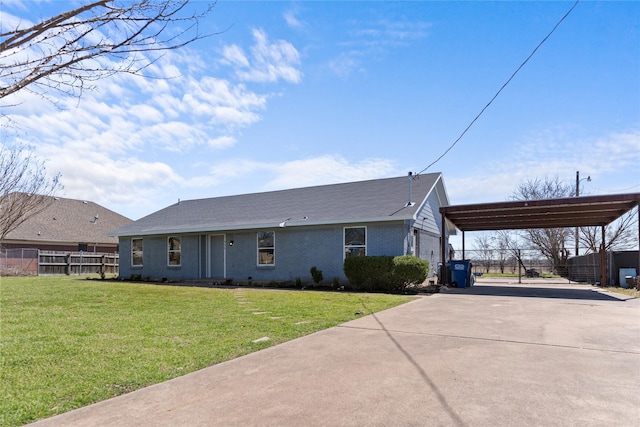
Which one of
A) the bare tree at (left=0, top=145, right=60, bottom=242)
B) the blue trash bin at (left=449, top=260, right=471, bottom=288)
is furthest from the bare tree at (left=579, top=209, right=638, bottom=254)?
the bare tree at (left=0, top=145, right=60, bottom=242)

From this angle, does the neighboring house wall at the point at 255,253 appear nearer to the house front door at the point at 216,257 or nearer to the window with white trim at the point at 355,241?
the house front door at the point at 216,257

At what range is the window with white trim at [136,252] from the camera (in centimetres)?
2264

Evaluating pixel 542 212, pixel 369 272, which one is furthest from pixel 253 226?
pixel 542 212

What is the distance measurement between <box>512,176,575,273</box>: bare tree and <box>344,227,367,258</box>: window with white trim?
17.8 metres

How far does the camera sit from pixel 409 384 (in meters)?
4.17

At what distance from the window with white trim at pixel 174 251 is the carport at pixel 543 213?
1326 centimetres

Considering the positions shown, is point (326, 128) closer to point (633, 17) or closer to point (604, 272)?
point (633, 17)

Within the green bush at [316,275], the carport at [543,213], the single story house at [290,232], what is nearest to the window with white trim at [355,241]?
the single story house at [290,232]

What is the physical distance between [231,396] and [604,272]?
19132mm

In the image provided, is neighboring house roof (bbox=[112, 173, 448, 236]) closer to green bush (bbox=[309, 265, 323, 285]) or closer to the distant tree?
green bush (bbox=[309, 265, 323, 285])

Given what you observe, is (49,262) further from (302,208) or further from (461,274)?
(461,274)

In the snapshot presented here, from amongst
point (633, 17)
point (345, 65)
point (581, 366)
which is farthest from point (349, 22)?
point (581, 366)

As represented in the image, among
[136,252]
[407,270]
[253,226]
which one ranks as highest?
[253,226]

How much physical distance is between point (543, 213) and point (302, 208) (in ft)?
36.0
